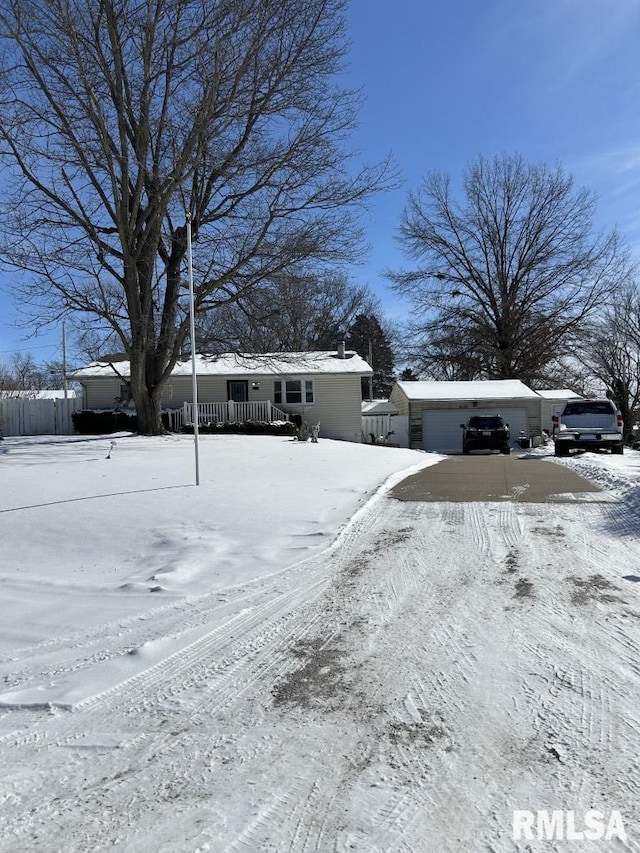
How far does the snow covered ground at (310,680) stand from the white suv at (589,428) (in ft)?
42.0

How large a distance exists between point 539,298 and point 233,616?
41.0m

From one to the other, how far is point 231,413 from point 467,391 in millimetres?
12039

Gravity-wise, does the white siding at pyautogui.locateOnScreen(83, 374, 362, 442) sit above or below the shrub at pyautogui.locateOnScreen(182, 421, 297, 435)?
above

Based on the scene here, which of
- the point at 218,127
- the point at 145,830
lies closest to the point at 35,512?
the point at 145,830

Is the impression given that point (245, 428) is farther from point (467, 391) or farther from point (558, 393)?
point (558, 393)

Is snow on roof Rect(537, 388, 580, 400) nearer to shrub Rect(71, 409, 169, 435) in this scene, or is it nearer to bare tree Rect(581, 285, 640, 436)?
bare tree Rect(581, 285, 640, 436)

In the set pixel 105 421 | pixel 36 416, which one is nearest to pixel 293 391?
pixel 105 421

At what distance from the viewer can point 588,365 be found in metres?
48.2

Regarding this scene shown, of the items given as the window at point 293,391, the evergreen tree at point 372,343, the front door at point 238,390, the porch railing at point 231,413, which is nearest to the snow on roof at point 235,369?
the front door at point 238,390

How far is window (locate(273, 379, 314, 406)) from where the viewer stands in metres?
29.8

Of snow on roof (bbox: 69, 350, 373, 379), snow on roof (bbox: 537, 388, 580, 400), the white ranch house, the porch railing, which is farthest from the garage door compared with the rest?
snow on roof (bbox: 537, 388, 580, 400)

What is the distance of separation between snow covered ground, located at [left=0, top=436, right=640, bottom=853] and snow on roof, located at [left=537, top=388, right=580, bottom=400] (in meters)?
38.2

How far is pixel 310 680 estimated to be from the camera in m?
3.91

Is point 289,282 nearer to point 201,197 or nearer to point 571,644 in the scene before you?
point 201,197
